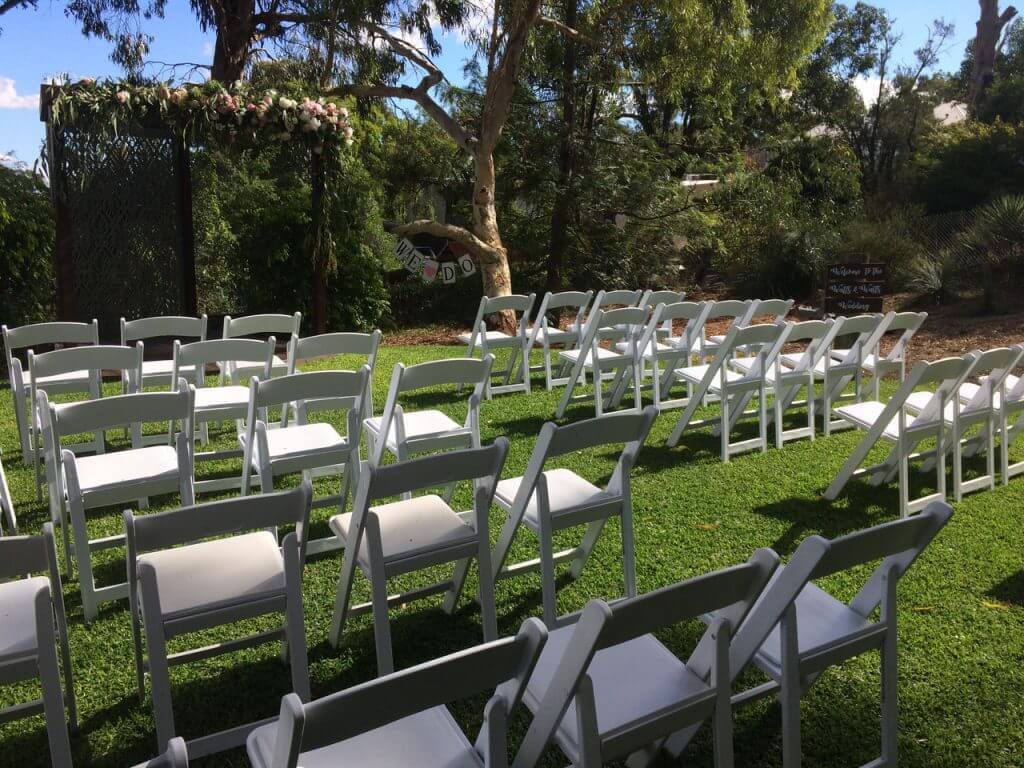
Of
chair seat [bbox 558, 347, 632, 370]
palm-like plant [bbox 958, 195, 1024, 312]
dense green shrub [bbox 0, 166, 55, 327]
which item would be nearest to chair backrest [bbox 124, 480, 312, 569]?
chair seat [bbox 558, 347, 632, 370]

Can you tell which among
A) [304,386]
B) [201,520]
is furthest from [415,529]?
[304,386]

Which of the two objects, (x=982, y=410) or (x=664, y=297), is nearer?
(x=982, y=410)

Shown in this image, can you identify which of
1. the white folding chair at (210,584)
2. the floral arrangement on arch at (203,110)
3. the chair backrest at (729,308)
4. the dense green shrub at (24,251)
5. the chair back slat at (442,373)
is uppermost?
the floral arrangement on arch at (203,110)

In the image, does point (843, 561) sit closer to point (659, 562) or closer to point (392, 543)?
point (392, 543)

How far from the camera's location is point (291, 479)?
5.09 metres

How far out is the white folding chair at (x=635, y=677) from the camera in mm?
1735

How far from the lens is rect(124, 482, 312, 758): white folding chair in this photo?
2.22 m

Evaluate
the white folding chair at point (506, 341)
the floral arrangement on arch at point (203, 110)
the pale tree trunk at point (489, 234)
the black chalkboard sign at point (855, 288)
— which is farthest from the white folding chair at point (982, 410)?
the pale tree trunk at point (489, 234)

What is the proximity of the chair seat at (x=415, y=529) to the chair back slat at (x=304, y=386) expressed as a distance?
0.88 m

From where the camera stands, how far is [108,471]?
Result: 11.8 feet

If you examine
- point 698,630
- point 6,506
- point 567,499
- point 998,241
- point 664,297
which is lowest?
point 698,630

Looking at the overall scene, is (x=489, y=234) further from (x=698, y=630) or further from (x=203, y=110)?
(x=698, y=630)

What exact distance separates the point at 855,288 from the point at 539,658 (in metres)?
7.60

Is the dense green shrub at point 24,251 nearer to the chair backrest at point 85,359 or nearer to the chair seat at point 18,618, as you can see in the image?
the chair backrest at point 85,359
